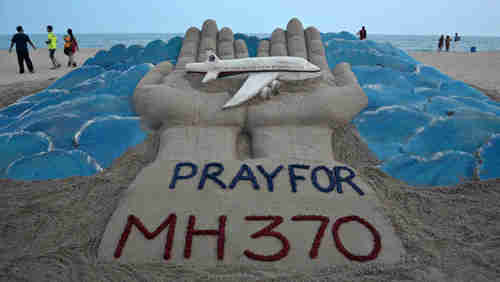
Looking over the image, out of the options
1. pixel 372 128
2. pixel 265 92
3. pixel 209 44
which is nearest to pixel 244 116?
pixel 265 92

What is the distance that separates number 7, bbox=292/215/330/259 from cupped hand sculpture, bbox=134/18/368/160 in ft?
2.30

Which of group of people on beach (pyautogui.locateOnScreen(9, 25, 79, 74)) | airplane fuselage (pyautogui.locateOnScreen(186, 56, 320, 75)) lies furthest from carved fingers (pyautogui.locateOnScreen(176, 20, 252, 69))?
group of people on beach (pyautogui.locateOnScreen(9, 25, 79, 74))

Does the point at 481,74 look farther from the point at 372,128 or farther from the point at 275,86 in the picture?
the point at 275,86

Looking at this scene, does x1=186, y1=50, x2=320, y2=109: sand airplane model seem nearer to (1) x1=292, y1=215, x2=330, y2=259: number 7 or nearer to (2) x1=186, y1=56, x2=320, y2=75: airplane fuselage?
(2) x1=186, y1=56, x2=320, y2=75: airplane fuselage

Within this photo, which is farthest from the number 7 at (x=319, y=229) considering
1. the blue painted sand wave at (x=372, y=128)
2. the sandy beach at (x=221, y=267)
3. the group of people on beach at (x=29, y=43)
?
the group of people on beach at (x=29, y=43)

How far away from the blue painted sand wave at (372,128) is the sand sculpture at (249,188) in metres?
0.40

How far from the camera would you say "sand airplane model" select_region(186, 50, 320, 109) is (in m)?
3.39

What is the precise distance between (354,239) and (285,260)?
50 centimetres

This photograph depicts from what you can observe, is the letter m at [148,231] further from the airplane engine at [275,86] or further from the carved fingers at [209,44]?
the carved fingers at [209,44]

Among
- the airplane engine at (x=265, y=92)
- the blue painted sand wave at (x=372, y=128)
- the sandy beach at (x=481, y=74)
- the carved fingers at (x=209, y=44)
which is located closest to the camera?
the blue painted sand wave at (x=372, y=128)

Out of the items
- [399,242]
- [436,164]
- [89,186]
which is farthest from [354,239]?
[89,186]

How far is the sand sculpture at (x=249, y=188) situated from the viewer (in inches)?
75.4

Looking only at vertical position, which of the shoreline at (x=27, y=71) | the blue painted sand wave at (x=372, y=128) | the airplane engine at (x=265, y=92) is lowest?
the blue painted sand wave at (x=372, y=128)

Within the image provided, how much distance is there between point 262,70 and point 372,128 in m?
1.41
